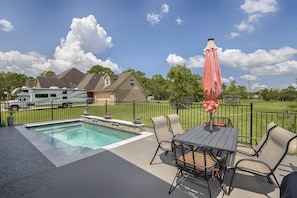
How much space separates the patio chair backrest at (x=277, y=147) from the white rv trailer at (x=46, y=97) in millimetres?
21239

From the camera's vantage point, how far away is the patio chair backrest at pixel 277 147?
218cm

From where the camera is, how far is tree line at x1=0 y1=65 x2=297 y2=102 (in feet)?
70.8

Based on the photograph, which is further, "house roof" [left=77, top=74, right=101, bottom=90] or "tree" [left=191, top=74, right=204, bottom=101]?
"house roof" [left=77, top=74, right=101, bottom=90]

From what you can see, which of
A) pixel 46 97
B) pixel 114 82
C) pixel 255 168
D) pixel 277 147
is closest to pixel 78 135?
pixel 255 168

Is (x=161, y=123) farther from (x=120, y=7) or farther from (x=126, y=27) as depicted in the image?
(x=126, y=27)

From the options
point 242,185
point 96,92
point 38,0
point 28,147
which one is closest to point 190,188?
point 242,185

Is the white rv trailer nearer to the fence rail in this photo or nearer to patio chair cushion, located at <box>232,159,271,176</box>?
the fence rail

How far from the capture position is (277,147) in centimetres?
244

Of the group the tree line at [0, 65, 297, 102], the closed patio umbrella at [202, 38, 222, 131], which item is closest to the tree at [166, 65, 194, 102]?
the tree line at [0, 65, 297, 102]

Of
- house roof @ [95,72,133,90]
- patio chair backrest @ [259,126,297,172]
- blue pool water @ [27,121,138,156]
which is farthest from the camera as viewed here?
house roof @ [95,72,133,90]

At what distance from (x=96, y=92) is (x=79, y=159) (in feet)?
80.6

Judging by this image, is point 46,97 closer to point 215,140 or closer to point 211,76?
point 211,76

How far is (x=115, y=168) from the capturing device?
332cm

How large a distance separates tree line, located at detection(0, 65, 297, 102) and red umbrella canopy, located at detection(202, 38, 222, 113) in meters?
9.89
